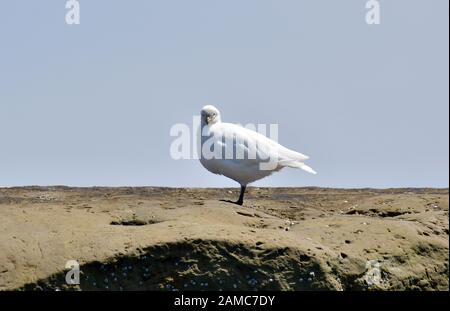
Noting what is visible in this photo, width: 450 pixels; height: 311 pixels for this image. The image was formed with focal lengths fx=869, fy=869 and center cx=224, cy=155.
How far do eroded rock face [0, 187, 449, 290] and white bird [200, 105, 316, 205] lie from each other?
3.27ft

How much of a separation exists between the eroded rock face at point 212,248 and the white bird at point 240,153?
39.2 inches

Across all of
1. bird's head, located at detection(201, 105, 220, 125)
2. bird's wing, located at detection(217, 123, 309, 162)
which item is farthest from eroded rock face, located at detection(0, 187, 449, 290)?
bird's head, located at detection(201, 105, 220, 125)

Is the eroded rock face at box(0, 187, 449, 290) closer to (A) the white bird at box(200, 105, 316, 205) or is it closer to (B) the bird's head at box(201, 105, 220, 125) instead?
(A) the white bird at box(200, 105, 316, 205)

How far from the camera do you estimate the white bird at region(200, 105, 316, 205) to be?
49.8 ft

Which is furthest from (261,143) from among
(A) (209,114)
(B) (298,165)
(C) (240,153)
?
(A) (209,114)

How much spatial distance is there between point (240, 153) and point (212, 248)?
3.50 m

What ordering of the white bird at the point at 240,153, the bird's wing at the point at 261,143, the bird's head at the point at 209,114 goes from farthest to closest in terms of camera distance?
the bird's head at the point at 209,114
the bird's wing at the point at 261,143
the white bird at the point at 240,153

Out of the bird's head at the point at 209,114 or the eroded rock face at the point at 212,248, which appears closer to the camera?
the eroded rock face at the point at 212,248

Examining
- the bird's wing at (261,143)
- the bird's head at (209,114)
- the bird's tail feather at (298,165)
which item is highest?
the bird's head at (209,114)

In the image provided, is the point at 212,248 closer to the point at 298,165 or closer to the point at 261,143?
the point at 261,143

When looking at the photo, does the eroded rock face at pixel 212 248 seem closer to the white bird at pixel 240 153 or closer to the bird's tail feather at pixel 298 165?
the white bird at pixel 240 153

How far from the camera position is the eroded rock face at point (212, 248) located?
468 inches

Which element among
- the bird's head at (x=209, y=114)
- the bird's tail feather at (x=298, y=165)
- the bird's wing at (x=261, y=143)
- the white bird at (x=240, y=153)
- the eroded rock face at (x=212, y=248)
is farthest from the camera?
the bird's head at (x=209, y=114)

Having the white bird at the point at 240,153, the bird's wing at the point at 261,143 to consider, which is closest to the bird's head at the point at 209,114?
the white bird at the point at 240,153
